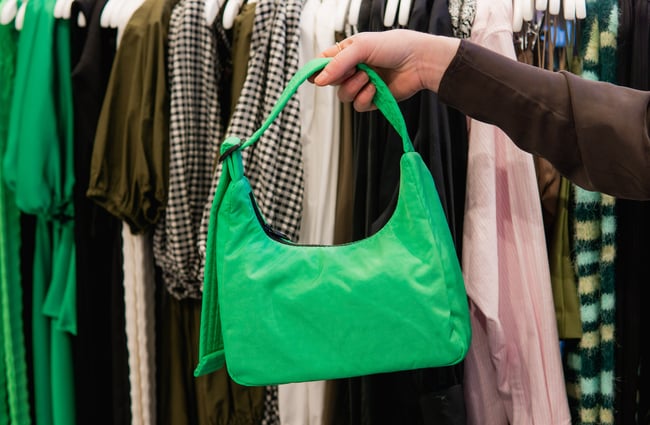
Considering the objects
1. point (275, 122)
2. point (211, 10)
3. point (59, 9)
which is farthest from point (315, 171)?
point (59, 9)

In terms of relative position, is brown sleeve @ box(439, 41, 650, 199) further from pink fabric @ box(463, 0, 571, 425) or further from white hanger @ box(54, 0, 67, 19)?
white hanger @ box(54, 0, 67, 19)

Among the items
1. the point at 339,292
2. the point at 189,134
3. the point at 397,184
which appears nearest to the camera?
the point at 339,292

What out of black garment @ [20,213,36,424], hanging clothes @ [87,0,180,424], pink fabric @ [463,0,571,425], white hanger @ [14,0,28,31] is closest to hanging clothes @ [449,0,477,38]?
pink fabric @ [463,0,571,425]

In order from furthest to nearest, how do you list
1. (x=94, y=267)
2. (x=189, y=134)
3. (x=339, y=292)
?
(x=94, y=267)
(x=189, y=134)
(x=339, y=292)

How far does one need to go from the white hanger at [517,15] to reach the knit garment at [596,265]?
0.10 meters

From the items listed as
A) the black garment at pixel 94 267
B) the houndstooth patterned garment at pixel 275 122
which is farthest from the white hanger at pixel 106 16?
the houndstooth patterned garment at pixel 275 122

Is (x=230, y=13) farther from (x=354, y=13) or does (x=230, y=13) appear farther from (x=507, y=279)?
(x=507, y=279)

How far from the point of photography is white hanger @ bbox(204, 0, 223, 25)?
3.71 feet

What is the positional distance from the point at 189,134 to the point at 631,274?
0.75m

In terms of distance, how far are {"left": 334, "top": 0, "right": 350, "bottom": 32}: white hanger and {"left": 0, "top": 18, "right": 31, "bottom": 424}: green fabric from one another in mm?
622

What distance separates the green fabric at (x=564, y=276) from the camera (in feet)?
3.48

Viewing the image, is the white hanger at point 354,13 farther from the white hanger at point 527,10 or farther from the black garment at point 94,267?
the black garment at point 94,267

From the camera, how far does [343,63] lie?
0.78 meters

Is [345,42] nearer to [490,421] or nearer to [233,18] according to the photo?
[233,18]
